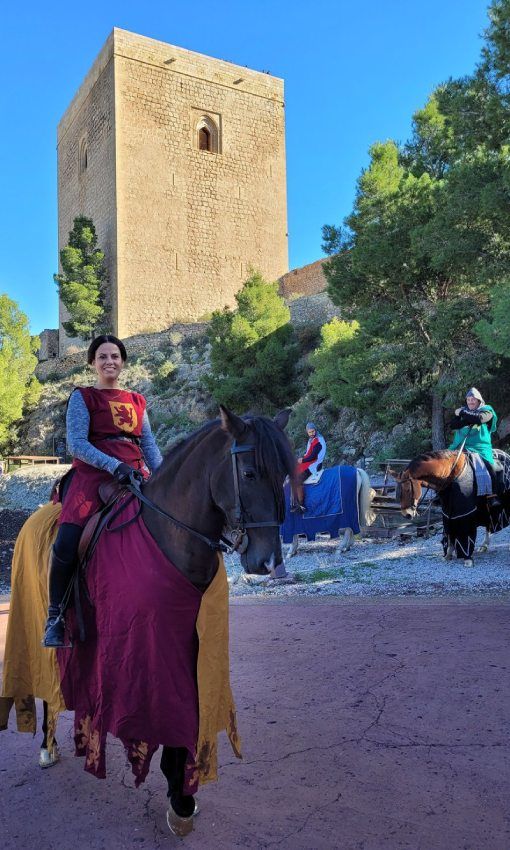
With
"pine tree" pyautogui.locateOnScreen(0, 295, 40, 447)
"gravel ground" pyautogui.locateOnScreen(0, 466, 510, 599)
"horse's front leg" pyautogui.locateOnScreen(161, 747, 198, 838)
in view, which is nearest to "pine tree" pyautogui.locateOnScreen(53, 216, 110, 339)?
"pine tree" pyautogui.locateOnScreen(0, 295, 40, 447)

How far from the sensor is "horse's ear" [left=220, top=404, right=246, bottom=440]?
7.34 feet

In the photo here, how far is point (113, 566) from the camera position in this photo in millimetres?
2439

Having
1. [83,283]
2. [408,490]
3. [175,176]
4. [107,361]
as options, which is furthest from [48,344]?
[107,361]

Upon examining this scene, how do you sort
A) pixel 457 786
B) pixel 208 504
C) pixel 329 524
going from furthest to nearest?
pixel 329 524 → pixel 457 786 → pixel 208 504

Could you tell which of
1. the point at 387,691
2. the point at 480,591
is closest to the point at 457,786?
the point at 387,691

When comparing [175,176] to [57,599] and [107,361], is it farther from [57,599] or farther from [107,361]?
[57,599]

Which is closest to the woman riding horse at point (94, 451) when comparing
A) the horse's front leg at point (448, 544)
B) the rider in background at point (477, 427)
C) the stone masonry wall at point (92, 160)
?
the rider in background at point (477, 427)

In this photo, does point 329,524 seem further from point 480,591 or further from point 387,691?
point 387,691

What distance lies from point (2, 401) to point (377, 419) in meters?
20.4

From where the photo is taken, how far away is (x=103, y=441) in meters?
2.90

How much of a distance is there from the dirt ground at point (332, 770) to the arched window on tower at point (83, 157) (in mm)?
42331

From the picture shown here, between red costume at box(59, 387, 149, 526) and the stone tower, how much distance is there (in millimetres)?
34053

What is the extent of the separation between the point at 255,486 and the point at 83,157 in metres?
44.4

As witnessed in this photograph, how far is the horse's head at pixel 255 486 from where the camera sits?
215cm
